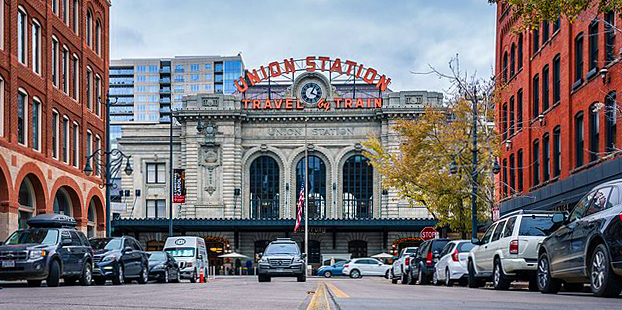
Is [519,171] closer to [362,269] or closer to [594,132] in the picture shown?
[594,132]

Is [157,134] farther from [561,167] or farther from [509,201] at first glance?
[561,167]

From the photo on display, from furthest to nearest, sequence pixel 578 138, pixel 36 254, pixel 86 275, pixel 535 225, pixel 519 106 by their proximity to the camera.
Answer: pixel 519 106 → pixel 578 138 → pixel 86 275 → pixel 36 254 → pixel 535 225

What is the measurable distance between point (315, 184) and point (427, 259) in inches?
1880

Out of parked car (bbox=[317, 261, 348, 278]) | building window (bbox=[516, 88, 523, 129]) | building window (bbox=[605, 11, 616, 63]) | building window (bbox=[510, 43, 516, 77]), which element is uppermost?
building window (bbox=[510, 43, 516, 77])

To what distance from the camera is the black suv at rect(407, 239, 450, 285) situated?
2873 cm

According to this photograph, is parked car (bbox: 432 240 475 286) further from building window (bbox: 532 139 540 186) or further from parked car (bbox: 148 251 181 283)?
building window (bbox: 532 139 540 186)

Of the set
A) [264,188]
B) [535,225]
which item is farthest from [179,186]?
[535,225]

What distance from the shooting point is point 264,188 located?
7675cm

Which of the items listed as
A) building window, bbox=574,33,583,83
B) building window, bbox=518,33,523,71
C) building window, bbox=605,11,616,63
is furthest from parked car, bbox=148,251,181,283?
building window, bbox=518,33,523,71

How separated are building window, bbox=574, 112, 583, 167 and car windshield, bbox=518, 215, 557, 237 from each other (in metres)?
13.5

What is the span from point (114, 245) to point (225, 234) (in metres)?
47.0

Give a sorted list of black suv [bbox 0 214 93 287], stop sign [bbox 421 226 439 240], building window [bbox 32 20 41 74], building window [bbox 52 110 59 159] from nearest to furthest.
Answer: black suv [bbox 0 214 93 287]
building window [bbox 32 20 41 74]
building window [bbox 52 110 59 159]
stop sign [bbox 421 226 439 240]

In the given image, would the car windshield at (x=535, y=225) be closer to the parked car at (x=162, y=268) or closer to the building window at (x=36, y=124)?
the parked car at (x=162, y=268)

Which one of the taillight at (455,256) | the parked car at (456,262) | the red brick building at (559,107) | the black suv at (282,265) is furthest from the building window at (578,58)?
the black suv at (282,265)
